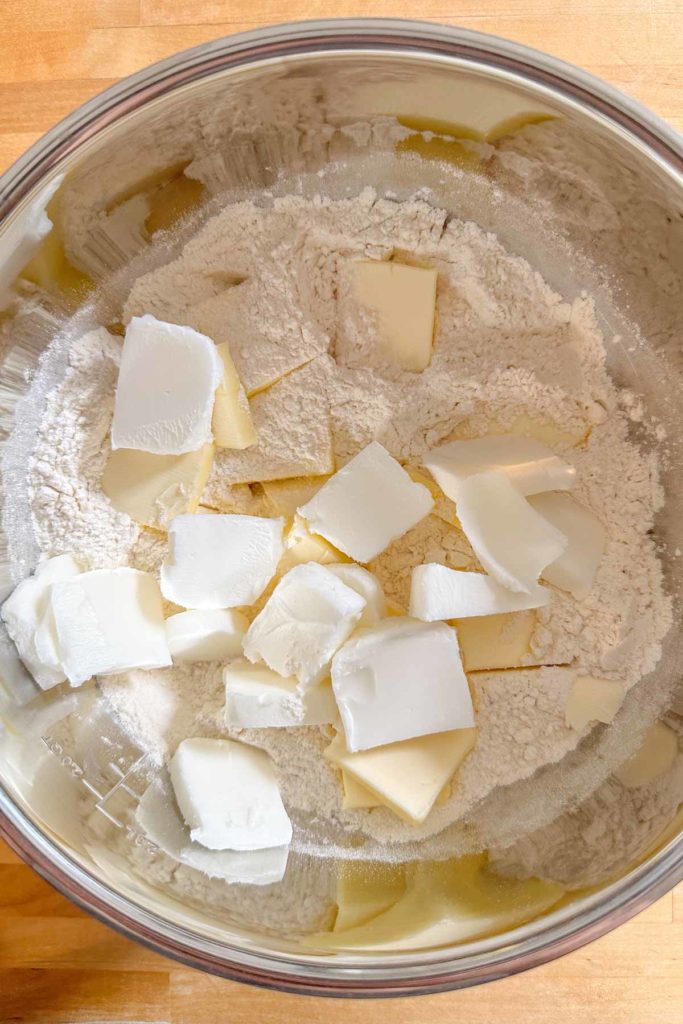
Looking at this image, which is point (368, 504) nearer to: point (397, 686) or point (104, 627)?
point (397, 686)

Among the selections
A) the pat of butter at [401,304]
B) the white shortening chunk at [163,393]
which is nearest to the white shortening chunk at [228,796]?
the white shortening chunk at [163,393]

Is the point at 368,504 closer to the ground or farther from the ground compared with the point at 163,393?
closer to the ground

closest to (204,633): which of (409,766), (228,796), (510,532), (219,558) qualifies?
(219,558)

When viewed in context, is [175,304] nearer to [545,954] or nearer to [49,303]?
[49,303]

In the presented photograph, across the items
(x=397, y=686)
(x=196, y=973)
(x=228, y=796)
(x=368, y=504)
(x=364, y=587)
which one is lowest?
(x=196, y=973)

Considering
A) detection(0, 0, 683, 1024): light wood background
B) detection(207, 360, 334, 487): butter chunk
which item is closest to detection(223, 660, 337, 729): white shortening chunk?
detection(207, 360, 334, 487): butter chunk
